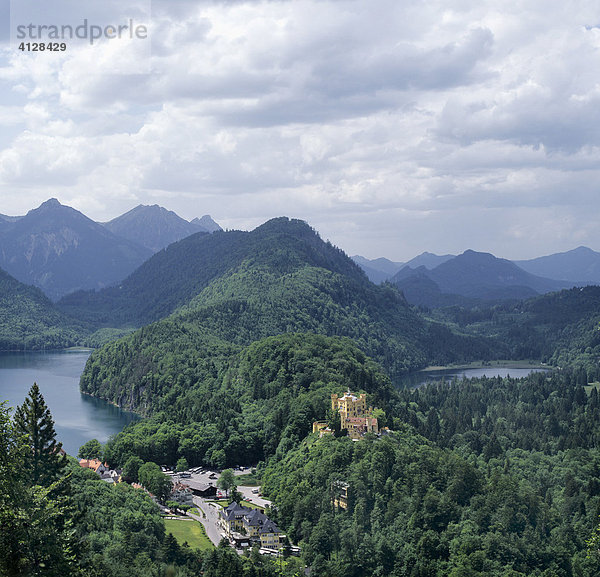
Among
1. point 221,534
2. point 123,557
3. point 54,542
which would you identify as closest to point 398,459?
point 221,534

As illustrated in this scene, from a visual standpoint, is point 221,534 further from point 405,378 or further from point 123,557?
point 405,378

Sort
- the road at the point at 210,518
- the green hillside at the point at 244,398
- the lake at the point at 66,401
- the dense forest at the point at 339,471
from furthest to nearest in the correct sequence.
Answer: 1. the lake at the point at 66,401
2. the green hillside at the point at 244,398
3. the road at the point at 210,518
4. the dense forest at the point at 339,471

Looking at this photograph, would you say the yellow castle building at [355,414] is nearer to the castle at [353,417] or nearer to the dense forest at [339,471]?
the castle at [353,417]

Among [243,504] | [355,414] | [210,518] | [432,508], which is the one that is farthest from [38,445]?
[355,414]

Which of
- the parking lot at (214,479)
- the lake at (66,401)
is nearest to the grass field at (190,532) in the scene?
the parking lot at (214,479)

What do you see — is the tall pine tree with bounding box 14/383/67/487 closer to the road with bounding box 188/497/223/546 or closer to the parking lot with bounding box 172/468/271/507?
the road with bounding box 188/497/223/546

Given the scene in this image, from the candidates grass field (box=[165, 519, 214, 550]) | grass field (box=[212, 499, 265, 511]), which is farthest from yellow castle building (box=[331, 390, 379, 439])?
grass field (box=[165, 519, 214, 550])

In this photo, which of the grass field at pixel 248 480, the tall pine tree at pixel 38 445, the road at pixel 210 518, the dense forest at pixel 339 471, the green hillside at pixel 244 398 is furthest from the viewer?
the green hillside at pixel 244 398
